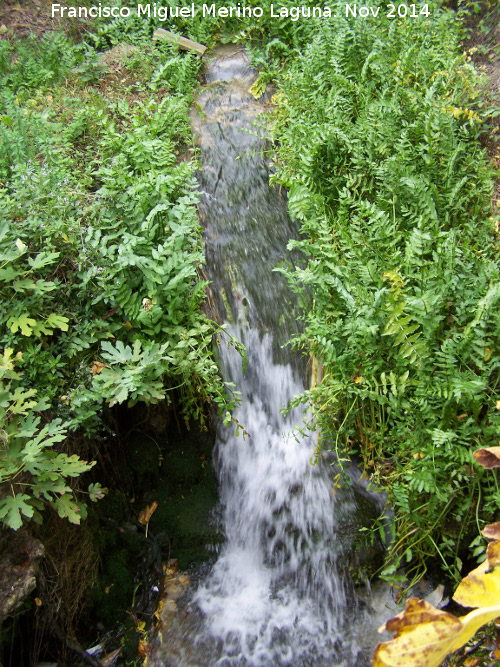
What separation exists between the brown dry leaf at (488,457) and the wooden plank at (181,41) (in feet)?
21.5

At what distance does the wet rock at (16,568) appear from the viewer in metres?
2.48

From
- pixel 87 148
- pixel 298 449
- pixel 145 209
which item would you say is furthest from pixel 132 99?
pixel 298 449

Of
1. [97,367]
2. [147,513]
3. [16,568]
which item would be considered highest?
[97,367]

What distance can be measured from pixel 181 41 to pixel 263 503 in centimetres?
596

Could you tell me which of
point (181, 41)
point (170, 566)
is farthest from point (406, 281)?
point (181, 41)

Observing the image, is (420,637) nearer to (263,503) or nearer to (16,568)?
(16,568)

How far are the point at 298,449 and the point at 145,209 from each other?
7.18 ft

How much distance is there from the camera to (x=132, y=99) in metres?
5.40

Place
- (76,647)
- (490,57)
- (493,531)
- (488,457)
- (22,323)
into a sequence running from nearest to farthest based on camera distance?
(493,531) < (488,457) < (76,647) < (22,323) < (490,57)

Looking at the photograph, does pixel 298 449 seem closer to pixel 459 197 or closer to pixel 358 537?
pixel 358 537

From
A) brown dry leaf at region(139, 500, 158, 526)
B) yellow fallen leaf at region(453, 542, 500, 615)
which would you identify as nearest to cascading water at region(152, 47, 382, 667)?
brown dry leaf at region(139, 500, 158, 526)

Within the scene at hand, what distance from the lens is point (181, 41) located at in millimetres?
6293

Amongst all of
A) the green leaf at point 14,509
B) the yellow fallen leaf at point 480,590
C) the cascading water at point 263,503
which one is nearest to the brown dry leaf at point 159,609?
the cascading water at point 263,503

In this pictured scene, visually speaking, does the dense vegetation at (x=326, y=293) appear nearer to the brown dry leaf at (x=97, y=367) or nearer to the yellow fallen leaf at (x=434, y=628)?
the brown dry leaf at (x=97, y=367)
